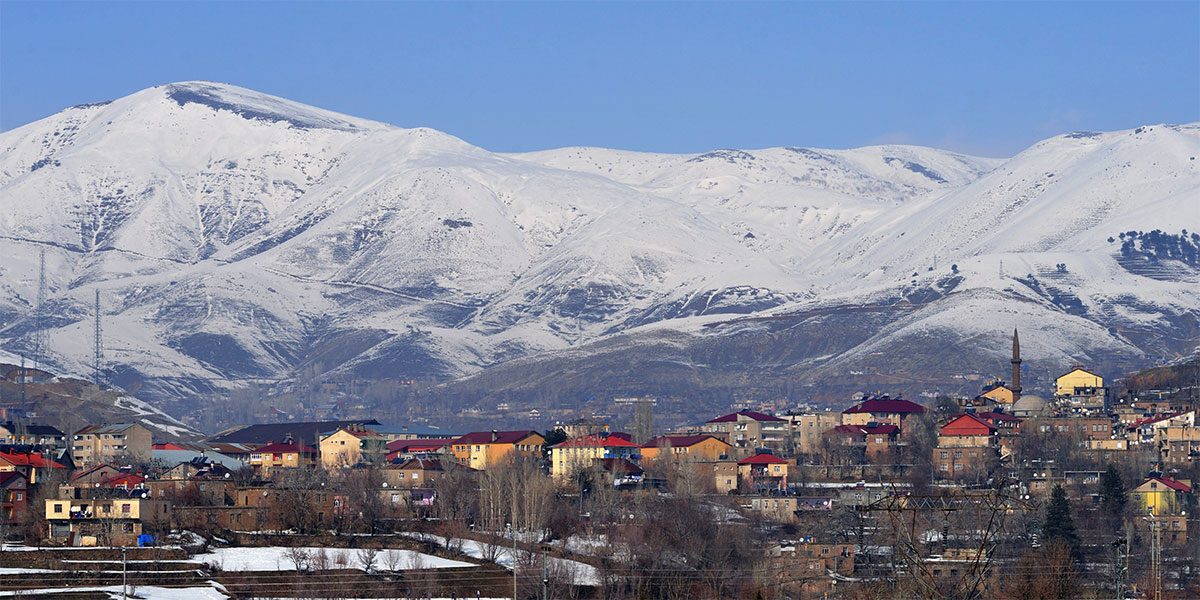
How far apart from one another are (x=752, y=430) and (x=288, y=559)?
62.8 m

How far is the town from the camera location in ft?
229

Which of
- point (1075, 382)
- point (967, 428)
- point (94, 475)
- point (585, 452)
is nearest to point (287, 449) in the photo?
point (585, 452)

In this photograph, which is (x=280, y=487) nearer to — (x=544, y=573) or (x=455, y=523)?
(x=455, y=523)

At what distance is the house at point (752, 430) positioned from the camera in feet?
422

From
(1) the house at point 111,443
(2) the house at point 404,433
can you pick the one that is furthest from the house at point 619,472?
(2) the house at point 404,433

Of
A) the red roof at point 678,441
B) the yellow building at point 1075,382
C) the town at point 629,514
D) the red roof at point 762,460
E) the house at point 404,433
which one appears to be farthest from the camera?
the yellow building at point 1075,382

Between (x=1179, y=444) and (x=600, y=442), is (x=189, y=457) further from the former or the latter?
→ (x=1179, y=444)

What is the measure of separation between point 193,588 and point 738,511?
27.7m

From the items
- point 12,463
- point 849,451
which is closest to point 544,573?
point 12,463

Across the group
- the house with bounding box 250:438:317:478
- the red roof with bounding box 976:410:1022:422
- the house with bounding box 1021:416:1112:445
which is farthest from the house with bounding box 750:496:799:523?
the red roof with bounding box 976:410:1022:422

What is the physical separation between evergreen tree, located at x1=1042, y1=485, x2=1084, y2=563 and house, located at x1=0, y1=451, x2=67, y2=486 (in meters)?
35.6

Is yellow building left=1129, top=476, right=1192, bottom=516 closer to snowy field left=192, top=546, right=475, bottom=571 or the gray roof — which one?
snowy field left=192, top=546, right=475, bottom=571

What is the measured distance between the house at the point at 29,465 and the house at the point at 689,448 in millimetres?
26806

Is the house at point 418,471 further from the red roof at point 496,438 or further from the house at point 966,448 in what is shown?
the house at point 966,448
